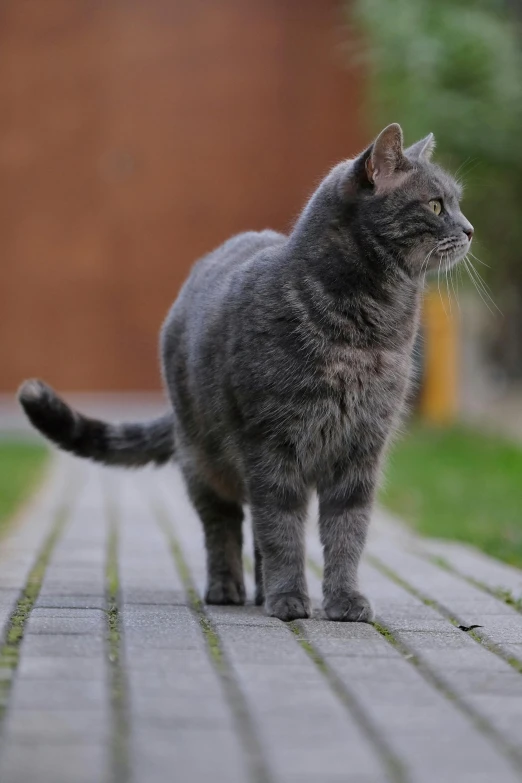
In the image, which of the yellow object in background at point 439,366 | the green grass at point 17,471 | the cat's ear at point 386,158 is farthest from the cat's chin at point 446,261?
the yellow object in background at point 439,366

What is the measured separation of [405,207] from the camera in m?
3.53

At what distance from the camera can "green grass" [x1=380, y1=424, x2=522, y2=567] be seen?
18.9ft

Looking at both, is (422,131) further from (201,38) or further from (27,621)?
(27,621)

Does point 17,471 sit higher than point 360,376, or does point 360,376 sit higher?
point 17,471

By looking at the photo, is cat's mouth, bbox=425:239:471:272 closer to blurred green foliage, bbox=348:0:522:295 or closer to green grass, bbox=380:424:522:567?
green grass, bbox=380:424:522:567

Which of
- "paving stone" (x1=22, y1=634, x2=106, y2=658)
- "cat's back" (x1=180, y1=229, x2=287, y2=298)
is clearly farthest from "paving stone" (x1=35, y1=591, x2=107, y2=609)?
"cat's back" (x1=180, y1=229, x2=287, y2=298)

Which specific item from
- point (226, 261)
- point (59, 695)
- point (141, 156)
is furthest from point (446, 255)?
→ point (141, 156)

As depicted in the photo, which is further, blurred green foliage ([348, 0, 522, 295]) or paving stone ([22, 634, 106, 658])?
blurred green foliage ([348, 0, 522, 295])

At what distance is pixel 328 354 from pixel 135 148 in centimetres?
1109

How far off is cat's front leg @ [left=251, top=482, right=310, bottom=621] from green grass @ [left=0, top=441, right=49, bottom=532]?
2.31 metres

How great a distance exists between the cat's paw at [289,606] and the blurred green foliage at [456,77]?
8041 mm

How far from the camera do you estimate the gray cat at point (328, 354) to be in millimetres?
3447

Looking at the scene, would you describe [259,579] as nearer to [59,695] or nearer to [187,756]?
[59,695]

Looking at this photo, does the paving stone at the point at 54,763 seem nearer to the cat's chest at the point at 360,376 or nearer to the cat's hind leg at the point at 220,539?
the cat's chest at the point at 360,376
